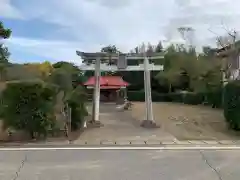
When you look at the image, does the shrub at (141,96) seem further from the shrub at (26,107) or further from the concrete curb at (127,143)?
the shrub at (26,107)

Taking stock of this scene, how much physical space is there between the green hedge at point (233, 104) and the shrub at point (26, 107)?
6534 mm

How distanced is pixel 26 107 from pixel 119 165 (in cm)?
475

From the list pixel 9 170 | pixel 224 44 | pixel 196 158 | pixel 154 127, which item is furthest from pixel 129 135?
pixel 224 44

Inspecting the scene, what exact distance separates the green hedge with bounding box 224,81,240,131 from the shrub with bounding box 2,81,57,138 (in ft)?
21.4

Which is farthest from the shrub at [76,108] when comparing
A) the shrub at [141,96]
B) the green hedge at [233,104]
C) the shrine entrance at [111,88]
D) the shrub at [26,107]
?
the shrub at [141,96]

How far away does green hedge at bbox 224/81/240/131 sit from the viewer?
Result: 528 inches

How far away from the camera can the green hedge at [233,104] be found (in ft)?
44.0

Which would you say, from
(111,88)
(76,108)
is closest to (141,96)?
(111,88)

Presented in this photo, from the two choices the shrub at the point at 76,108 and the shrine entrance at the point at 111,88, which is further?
the shrine entrance at the point at 111,88

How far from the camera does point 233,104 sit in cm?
1356

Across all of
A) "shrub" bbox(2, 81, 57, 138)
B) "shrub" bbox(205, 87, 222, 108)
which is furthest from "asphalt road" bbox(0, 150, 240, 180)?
"shrub" bbox(205, 87, 222, 108)

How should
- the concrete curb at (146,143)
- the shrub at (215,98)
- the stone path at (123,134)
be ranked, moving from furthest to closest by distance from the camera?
the shrub at (215,98)
the stone path at (123,134)
the concrete curb at (146,143)

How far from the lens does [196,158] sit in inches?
330

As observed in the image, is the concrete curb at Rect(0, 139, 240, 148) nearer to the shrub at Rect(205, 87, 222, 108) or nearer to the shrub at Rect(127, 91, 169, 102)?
the shrub at Rect(205, 87, 222, 108)
